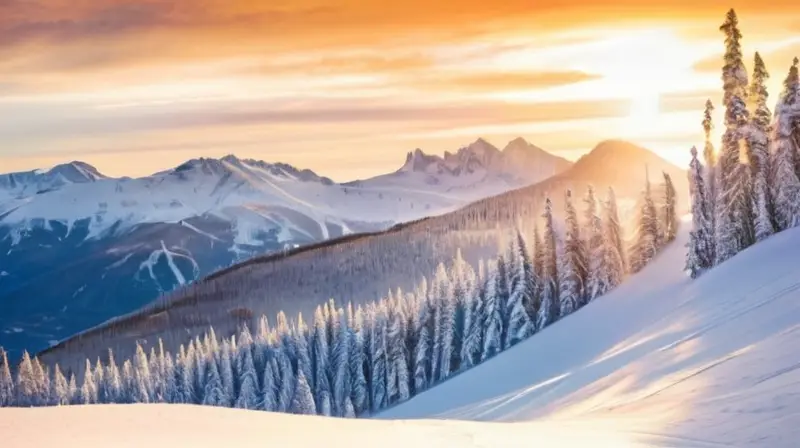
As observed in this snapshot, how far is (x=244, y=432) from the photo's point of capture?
71.8ft

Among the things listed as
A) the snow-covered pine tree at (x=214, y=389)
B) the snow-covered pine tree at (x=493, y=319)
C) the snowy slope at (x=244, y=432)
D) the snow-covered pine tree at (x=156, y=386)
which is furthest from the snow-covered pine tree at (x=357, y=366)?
the snowy slope at (x=244, y=432)

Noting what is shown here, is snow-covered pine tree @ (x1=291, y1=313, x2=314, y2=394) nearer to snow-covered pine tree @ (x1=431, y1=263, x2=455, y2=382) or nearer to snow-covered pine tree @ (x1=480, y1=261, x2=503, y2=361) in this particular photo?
snow-covered pine tree @ (x1=431, y1=263, x2=455, y2=382)

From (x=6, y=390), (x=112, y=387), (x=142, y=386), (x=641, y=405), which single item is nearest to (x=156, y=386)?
(x=142, y=386)

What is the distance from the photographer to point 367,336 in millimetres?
107188

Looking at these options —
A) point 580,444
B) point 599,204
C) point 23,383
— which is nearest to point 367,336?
point 599,204

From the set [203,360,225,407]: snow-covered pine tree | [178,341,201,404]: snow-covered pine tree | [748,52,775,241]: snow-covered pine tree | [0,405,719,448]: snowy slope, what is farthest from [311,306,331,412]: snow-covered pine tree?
[0,405,719,448]: snowy slope

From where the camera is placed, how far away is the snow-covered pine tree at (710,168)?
69750mm

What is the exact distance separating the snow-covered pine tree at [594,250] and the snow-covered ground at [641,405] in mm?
16852

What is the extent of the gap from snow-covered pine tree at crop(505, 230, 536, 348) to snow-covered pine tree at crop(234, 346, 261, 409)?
3314 centimetres

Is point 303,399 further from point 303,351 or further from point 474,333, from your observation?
point 474,333

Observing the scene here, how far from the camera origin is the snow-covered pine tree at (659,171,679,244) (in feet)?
271

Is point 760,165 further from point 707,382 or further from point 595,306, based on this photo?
point 707,382

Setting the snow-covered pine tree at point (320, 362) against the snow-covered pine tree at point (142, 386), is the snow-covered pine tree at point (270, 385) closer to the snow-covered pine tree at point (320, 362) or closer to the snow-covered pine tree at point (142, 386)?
the snow-covered pine tree at point (320, 362)

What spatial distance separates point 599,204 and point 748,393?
6198cm
